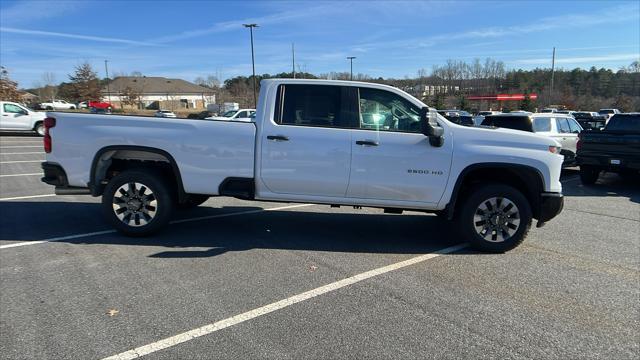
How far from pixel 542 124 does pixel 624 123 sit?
213cm

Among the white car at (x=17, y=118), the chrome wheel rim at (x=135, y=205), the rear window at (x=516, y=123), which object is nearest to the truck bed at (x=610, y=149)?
the rear window at (x=516, y=123)

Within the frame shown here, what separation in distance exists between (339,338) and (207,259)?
2.23 m

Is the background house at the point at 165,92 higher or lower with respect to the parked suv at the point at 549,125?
higher

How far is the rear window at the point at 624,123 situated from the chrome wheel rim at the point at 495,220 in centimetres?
703

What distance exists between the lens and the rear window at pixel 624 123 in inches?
406

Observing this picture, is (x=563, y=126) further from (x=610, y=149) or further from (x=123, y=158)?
(x=123, y=158)

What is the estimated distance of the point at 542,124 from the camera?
12414 mm

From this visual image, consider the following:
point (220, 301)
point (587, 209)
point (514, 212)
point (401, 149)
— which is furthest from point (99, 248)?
point (587, 209)

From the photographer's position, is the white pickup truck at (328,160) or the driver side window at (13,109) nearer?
the white pickup truck at (328,160)

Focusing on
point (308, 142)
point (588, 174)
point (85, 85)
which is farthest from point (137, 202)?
point (85, 85)

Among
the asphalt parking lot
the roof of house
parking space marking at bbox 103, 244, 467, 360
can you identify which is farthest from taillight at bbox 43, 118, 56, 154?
the roof of house

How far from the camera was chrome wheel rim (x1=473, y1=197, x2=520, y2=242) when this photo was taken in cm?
533

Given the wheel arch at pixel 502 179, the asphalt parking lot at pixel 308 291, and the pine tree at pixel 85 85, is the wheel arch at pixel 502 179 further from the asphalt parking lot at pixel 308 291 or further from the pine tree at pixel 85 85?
the pine tree at pixel 85 85

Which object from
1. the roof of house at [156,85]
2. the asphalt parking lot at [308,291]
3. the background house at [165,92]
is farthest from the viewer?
the roof of house at [156,85]
